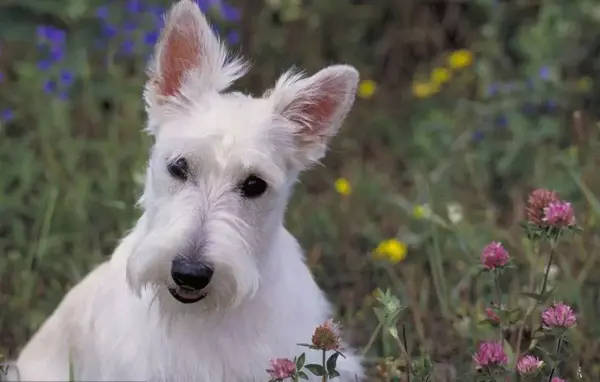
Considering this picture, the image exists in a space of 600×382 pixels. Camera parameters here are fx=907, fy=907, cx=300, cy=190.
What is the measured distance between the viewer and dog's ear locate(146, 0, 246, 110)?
273 cm

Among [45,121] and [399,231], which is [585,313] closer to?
[399,231]

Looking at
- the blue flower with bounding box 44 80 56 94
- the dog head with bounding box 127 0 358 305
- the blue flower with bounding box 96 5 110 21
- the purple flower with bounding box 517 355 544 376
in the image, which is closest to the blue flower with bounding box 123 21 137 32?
the blue flower with bounding box 96 5 110 21

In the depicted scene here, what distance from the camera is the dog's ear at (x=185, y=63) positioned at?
Answer: 2732mm

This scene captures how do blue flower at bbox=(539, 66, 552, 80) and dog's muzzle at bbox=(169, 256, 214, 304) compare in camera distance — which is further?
blue flower at bbox=(539, 66, 552, 80)

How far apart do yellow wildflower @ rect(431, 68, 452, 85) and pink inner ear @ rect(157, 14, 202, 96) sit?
2.70 meters

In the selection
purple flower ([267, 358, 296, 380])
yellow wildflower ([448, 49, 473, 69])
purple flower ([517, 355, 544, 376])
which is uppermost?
yellow wildflower ([448, 49, 473, 69])

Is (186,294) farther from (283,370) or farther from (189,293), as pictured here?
(283,370)

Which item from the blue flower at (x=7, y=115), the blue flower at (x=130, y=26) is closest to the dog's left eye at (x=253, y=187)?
the blue flower at (x=7, y=115)

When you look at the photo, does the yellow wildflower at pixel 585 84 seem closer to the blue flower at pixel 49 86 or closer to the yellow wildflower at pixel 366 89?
the yellow wildflower at pixel 366 89

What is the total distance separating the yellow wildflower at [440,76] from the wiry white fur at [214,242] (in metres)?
2.53

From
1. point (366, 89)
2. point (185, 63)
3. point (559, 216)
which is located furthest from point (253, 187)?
point (366, 89)

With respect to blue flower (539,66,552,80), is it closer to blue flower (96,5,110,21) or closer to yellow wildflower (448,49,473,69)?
yellow wildflower (448,49,473,69)

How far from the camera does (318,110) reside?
2.84 metres

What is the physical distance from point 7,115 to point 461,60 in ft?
8.26
